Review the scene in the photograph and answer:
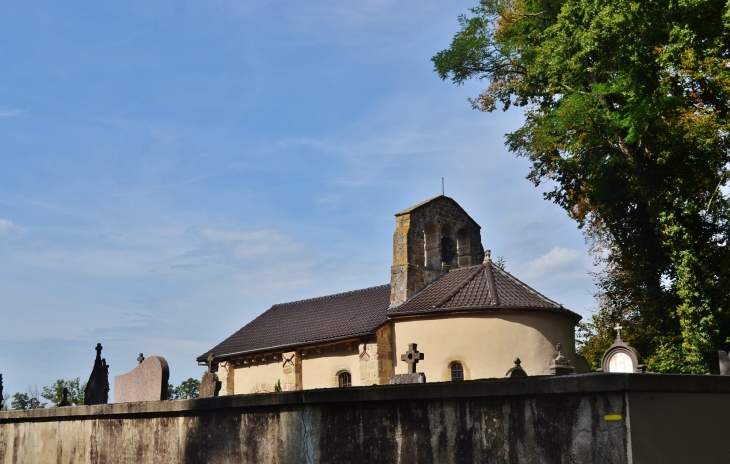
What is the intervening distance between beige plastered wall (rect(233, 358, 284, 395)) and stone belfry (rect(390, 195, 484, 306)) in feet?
17.8

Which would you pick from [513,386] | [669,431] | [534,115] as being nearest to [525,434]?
[513,386]

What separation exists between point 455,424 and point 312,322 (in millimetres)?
26030

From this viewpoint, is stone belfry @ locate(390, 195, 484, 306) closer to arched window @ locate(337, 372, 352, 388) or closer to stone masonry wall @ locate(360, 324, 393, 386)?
stone masonry wall @ locate(360, 324, 393, 386)

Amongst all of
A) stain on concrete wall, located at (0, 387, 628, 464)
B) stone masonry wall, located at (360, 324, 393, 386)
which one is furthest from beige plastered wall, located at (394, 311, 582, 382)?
stain on concrete wall, located at (0, 387, 628, 464)

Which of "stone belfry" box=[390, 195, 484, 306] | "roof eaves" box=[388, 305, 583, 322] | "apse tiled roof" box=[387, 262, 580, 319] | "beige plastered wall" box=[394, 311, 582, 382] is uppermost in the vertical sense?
"stone belfry" box=[390, 195, 484, 306]

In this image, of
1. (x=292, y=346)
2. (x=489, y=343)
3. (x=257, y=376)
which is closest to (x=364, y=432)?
(x=489, y=343)

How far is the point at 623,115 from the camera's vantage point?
22656mm

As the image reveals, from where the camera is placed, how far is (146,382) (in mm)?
10469

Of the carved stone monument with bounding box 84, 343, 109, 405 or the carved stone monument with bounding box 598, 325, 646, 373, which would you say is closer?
the carved stone monument with bounding box 84, 343, 109, 405

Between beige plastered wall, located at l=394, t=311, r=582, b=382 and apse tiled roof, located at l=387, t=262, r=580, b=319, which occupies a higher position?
apse tiled roof, located at l=387, t=262, r=580, b=319

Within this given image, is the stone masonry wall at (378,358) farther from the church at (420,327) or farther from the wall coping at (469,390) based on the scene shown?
the wall coping at (469,390)

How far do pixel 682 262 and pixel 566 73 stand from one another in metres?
6.64

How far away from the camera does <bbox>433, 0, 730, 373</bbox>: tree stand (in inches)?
813

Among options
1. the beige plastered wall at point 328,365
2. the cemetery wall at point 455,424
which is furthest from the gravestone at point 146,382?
the beige plastered wall at point 328,365
